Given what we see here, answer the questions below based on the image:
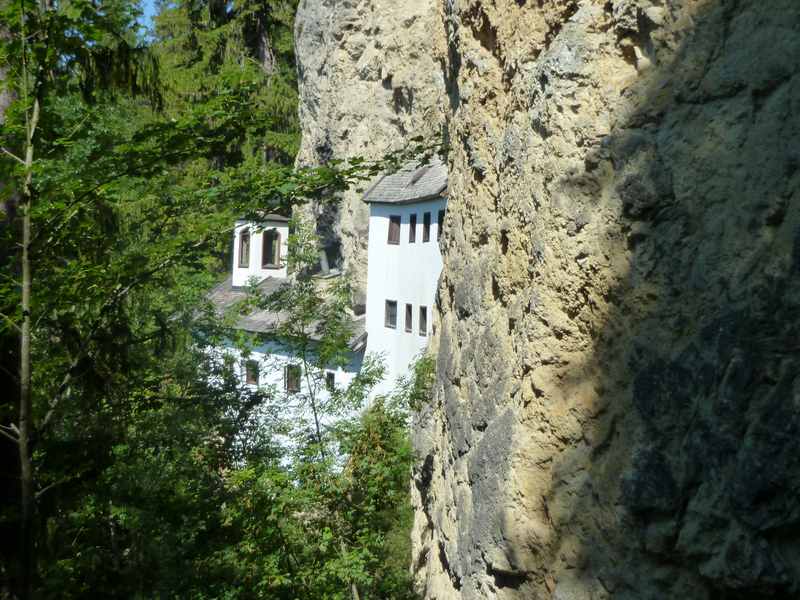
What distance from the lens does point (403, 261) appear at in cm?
2595

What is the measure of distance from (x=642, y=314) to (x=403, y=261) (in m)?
21.6

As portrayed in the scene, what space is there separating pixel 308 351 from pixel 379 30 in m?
17.6

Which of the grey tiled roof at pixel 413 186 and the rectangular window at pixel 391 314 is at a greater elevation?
the grey tiled roof at pixel 413 186

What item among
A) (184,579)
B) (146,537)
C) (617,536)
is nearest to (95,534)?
(146,537)

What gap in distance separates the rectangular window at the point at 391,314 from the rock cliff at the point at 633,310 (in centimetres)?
1898

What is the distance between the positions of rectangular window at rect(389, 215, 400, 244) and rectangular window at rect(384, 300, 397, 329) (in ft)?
5.98

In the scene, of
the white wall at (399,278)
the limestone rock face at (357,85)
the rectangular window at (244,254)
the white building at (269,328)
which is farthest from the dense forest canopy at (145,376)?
the rectangular window at (244,254)

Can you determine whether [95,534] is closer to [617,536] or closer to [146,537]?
[146,537]

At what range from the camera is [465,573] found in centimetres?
642

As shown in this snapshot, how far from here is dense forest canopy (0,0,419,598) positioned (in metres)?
7.70

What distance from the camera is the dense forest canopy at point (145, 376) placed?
25.3 feet

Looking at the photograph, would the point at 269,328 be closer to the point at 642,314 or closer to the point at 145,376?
the point at 145,376

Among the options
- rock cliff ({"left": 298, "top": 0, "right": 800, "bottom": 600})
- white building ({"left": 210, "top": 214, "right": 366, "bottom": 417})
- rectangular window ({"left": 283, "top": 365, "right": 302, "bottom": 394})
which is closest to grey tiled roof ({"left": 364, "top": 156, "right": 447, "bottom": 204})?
white building ({"left": 210, "top": 214, "right": 366, "bottom": 417})

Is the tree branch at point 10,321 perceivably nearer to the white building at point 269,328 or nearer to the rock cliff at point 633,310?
the white building at point 269,328
